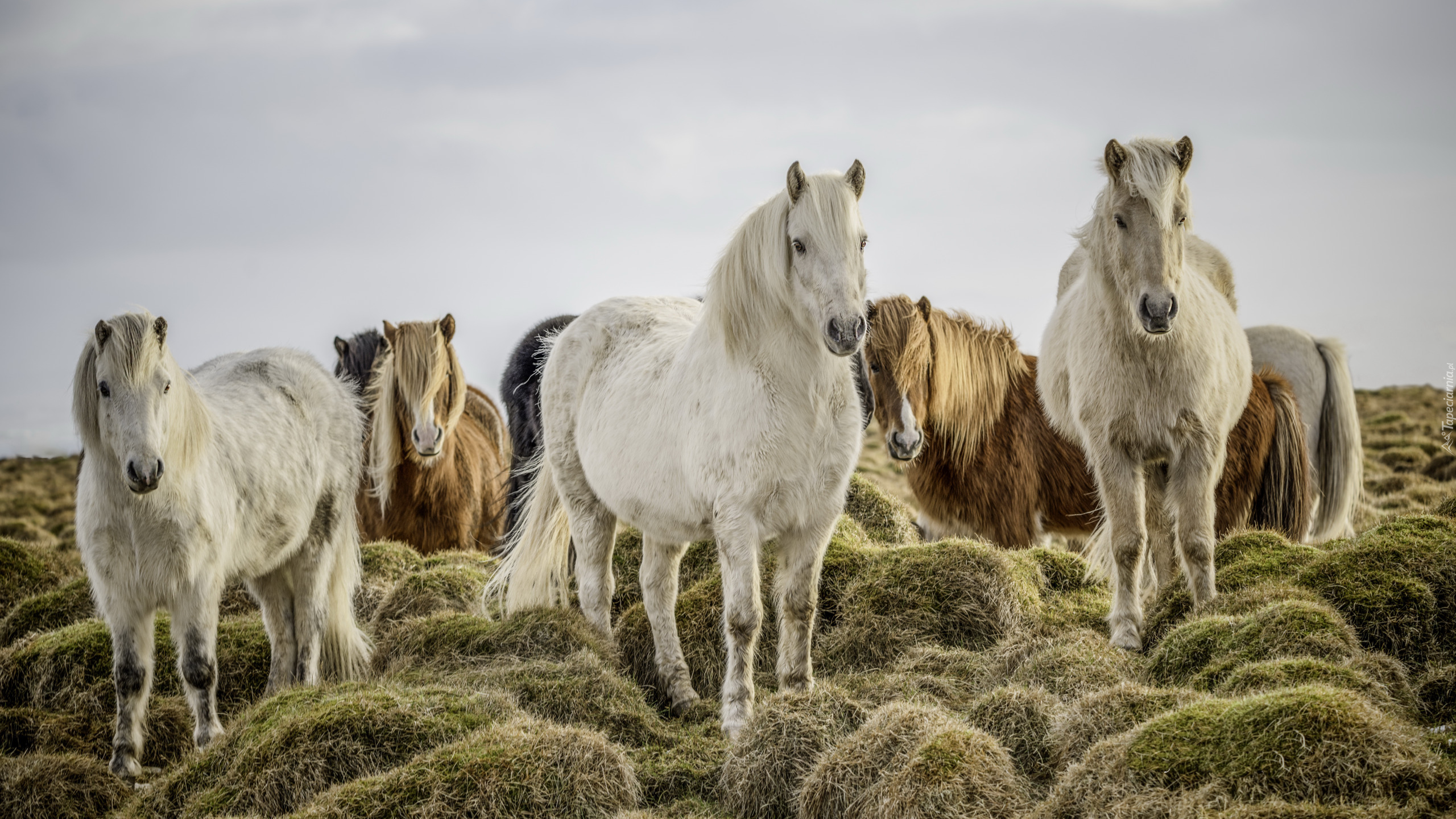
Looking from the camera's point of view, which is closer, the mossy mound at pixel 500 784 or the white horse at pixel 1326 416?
the mossy mound at pixel 500 784

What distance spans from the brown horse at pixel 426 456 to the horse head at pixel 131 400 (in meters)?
3.12

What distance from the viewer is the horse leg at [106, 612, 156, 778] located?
4852 millimetres

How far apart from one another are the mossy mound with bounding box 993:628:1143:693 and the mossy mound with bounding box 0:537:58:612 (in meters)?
7.32

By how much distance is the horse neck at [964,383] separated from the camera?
7754 mm

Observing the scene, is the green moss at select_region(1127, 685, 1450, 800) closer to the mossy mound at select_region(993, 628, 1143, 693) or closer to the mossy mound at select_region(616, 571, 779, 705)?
the mossy mound at select_region(993, 628, 1143, 693)

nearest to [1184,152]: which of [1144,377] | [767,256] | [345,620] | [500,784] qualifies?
[1144,377]

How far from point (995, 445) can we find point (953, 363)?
0.73m

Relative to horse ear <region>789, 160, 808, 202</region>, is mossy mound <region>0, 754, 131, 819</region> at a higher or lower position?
lower

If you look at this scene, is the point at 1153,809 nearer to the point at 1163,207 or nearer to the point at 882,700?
A: the point at 882,700

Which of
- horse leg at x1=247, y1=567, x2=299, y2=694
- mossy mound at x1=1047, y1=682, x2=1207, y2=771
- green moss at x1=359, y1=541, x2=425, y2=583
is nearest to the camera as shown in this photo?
mossy mound at x1=1047, y1=682, x2=1207, y2=771

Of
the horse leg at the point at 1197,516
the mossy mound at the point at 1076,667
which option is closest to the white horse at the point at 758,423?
the mossy mound at the point at 1076,667

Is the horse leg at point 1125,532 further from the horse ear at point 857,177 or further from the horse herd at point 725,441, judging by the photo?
the horse ear at point 857,177

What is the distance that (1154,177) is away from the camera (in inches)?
191

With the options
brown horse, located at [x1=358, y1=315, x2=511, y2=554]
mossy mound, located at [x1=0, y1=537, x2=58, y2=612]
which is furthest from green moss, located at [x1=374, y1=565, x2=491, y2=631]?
mossy mound, located at [x1=0, y1=537, x2=58, y2=612]
